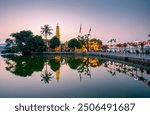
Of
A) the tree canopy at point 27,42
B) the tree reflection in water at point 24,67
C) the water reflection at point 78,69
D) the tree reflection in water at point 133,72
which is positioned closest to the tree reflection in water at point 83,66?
the water reflection at point 78,69

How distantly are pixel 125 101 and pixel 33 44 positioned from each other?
71.1 meters

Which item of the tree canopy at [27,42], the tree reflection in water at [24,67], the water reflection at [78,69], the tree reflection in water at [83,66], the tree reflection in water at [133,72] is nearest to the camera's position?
the tree reflection in water at [133,72]

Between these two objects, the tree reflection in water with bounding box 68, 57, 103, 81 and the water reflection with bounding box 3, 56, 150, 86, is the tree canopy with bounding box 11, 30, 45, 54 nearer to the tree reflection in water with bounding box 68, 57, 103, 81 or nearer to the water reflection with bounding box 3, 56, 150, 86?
the tree reflection in water with bounding box 68, 57, 103, 81

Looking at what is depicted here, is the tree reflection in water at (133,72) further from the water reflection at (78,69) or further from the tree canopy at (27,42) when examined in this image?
the tree canopy at (27,42)

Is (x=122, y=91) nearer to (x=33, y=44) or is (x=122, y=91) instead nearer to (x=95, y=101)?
(x=95, y=101)

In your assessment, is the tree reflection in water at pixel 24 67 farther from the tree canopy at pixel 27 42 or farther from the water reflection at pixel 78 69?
the tree canopy at pixel 27 42

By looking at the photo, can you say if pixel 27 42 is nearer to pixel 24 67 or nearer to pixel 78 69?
pixel 24 67

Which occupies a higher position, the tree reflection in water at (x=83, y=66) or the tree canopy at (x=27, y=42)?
the tree canopy at (x=27, y=42)

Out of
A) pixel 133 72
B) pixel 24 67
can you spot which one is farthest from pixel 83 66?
pixel 133 72

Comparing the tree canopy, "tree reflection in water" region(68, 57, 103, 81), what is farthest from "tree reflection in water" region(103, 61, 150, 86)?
the tree canopy

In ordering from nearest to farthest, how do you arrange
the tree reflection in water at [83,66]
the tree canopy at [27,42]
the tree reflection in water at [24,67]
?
the tree reflection in water at [24,67] → the tree reflection in water at [83,66] → the tree canopy at [27,42]

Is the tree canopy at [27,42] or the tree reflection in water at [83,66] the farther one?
the tree canopy at [27,42]

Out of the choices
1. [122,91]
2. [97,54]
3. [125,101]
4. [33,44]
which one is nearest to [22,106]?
[125,101]

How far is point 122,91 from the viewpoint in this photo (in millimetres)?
13969
